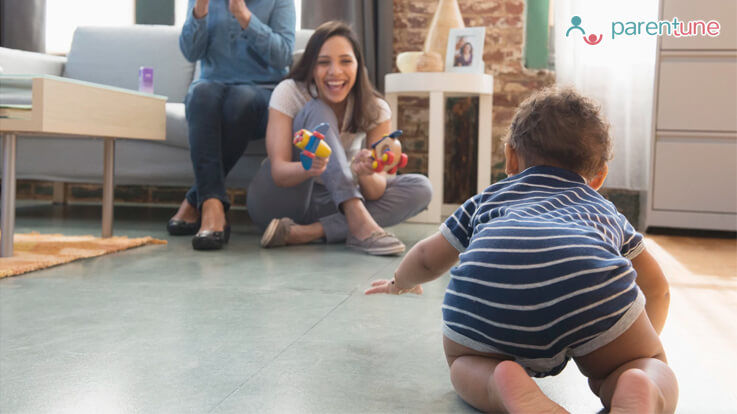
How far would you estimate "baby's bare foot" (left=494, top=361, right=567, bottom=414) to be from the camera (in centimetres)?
65

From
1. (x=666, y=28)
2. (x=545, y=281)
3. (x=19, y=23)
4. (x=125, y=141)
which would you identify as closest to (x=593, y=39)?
(x=666, y=28)

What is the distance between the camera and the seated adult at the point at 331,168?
2.04 meters

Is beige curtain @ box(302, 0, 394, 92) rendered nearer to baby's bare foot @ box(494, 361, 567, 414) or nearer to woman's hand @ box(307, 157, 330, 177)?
woman's hand @ box(307, 157, 330, 177)

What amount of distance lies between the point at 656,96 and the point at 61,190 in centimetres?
284

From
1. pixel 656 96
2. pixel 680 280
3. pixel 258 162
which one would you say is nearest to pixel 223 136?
pixel 258 162

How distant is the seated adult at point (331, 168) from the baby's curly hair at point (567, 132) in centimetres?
118

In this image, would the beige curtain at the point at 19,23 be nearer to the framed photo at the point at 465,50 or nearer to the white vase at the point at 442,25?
the white vase at the point at 442,25

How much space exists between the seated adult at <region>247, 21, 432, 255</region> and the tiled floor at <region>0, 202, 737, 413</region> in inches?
11.7

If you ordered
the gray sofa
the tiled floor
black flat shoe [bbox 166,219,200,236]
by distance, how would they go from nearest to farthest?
the tiled floor → black flat shoe [bbox 166,219,200,236] → the gray sofa

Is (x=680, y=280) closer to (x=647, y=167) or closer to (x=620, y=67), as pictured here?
(x=647, y=167)

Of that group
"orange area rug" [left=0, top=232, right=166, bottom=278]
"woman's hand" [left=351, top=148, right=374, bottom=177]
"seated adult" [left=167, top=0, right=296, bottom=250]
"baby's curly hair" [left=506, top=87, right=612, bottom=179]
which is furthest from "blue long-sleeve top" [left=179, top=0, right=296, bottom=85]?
"baby's curly hair" [left=506, top=87, right=612, bottom=179]

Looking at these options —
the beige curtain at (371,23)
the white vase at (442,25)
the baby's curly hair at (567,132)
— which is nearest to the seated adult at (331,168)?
the white vase at (442,25)

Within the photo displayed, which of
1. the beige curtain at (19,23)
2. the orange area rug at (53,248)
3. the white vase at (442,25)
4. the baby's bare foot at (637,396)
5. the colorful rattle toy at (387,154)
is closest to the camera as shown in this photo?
the baby's bare foot at (637,396)

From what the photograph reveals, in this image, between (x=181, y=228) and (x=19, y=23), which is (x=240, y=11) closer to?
(x=181, y=228)
